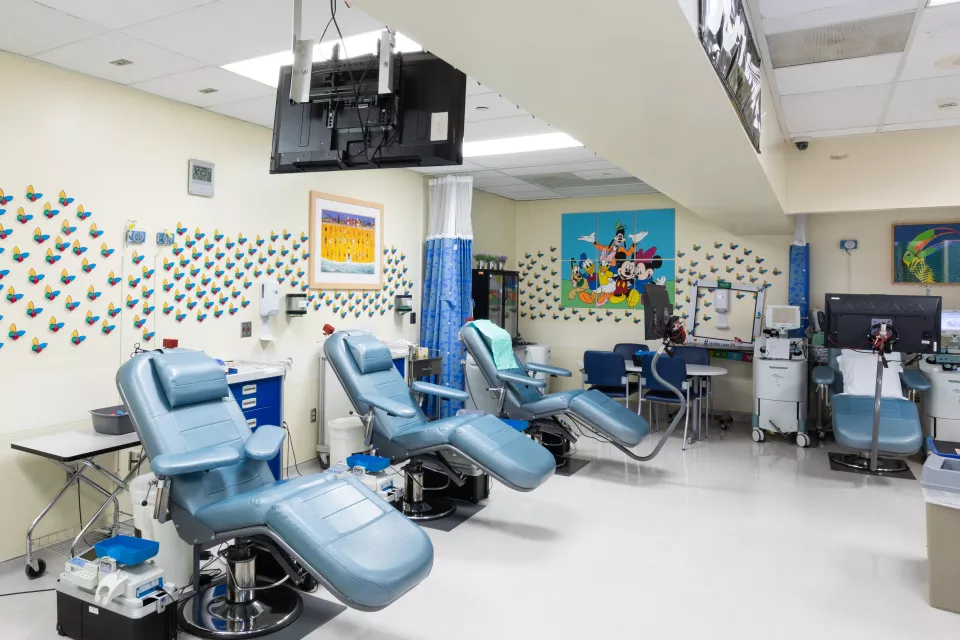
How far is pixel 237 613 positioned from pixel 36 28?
3.11 metres

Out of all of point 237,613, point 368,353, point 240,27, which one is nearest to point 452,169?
point 368,353

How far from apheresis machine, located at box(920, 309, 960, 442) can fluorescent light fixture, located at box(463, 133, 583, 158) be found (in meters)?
3.79

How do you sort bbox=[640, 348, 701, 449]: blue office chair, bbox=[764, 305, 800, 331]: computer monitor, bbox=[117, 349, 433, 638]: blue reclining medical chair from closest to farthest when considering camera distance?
bbox=[117, 349, 433, 638]: blue reclining medical chair, bbox=[640, 348, 701, 449]: blue office chair, bbox=[764, 305, 800, 331]: computer monitor

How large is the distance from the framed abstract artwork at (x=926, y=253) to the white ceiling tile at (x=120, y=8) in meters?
7.17

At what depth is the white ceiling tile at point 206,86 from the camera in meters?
3.89

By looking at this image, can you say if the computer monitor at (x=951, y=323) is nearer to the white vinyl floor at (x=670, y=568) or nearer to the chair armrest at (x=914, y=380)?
the chair armrest at (x=914, y=380)

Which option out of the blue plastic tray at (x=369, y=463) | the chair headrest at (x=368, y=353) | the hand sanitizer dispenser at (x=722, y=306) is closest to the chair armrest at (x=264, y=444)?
the blue plastic tray at (x=369, y=463)

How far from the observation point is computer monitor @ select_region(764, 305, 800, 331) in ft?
21.8

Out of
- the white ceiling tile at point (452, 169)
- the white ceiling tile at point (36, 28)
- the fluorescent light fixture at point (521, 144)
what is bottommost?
the white ceiling tile at point (36, 28)

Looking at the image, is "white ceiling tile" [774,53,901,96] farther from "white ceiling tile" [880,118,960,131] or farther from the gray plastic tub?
the gray plastic tub

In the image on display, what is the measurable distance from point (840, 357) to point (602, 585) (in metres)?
4.22

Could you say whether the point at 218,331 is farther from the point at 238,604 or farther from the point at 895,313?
the point at 895,313

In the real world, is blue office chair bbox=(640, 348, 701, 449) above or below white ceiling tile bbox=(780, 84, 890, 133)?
below

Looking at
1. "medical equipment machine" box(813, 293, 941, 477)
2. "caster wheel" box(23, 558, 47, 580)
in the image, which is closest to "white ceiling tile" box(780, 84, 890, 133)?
"medical equipment machine" box(813, 293, 941, 477)
